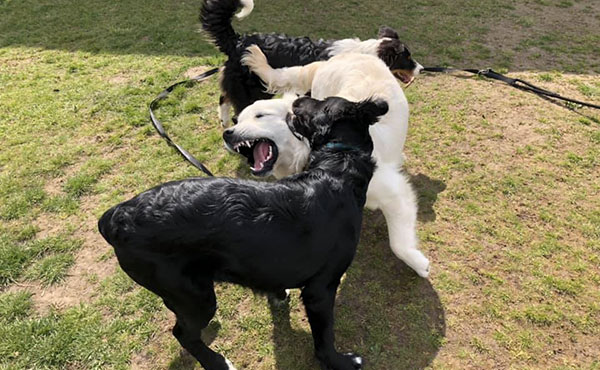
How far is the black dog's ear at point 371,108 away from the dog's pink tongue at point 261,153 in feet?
2.73

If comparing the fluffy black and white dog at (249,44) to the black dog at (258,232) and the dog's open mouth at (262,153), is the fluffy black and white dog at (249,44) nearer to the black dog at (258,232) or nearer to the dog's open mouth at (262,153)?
the dog's open mouth at (262,153)

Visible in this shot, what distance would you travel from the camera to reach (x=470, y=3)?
8.38 m

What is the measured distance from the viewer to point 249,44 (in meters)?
4.35

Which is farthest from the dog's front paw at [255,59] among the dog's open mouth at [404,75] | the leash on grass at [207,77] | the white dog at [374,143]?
the dog's open mouth at [404,75]

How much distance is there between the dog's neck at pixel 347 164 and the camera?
2387 mm

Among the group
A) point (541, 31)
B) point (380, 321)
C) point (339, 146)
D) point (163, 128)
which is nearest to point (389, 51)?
point (339, 146)

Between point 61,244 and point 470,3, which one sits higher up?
point 470,3

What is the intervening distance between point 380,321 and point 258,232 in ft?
4.61

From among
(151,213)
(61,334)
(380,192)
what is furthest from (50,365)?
(380,192)

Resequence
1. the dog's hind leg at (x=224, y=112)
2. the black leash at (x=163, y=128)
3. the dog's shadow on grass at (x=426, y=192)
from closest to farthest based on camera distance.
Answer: the dog's shadow on grass at (x=426, y=192), the black leash at (x=163, y=128), the dog's hind leg at (x=224, y=112)

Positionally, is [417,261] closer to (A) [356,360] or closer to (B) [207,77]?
(A) [356,360]

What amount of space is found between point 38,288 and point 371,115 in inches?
113

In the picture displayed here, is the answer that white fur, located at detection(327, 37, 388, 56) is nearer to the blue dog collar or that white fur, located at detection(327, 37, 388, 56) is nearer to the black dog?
the black dog

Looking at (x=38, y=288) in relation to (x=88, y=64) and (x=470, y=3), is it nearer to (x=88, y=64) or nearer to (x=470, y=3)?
(x=88, y=64)
